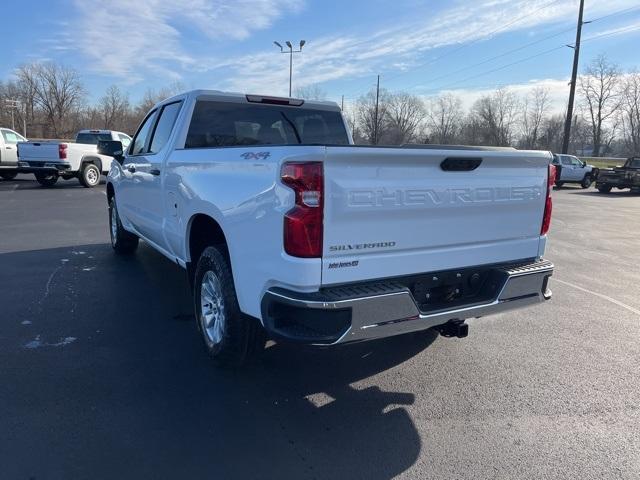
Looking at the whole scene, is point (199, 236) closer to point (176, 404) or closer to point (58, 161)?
point (176, 404)

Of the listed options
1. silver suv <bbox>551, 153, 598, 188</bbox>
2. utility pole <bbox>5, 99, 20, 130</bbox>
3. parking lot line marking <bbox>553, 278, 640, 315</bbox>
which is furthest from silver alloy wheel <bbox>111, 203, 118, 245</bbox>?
utility pole <bbox>5, 99, 20, 130</bbox>

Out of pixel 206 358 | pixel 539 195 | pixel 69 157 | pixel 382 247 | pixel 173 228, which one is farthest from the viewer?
pixel 69 157

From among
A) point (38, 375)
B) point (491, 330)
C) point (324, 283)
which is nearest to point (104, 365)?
point (38, 375)

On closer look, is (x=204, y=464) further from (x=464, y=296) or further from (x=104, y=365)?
(x=464, y=296)

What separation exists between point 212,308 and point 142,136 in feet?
9.72

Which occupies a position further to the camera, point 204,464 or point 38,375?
point 38,375

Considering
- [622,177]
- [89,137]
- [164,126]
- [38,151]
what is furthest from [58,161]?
[622,177]

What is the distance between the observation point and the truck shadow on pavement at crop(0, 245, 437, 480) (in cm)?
270

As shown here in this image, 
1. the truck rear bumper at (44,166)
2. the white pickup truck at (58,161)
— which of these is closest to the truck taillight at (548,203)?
the white pickup truck at (58,161)

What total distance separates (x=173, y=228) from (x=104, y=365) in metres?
1.31

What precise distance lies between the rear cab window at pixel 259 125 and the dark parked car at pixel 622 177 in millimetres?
23064

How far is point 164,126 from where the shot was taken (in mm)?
5254

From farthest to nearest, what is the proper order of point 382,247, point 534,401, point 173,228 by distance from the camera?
1. point 173,228
2. point 534,401
3. point 382,247

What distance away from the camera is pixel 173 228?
455 centimetres
